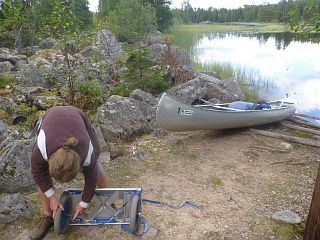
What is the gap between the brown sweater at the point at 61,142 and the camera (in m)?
3.03

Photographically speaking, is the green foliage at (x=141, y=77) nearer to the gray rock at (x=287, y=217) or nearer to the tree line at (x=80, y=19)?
the tree line at (x=80, y=19)

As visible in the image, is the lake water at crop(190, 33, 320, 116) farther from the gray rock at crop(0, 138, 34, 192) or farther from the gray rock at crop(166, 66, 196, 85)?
the gray rock at crop(0, 138, 34, 192)

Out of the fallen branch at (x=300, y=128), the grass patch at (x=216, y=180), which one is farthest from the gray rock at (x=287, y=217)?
the fallen branch at (x=300, y=128)

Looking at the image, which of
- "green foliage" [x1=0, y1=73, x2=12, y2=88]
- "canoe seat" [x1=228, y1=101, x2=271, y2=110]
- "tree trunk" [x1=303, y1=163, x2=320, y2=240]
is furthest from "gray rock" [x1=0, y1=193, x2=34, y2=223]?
"green foliage" [x1=0, y1=73, x2=12, y2=88]

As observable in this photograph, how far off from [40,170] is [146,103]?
5.29 m

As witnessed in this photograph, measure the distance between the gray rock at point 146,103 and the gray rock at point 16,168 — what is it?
3.61 metres

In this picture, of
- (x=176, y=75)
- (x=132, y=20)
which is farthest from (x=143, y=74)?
(x=132, y=20)

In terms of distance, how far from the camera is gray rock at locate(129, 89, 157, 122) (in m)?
8.14

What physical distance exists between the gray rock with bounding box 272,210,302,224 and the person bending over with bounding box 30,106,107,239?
2.55 meters

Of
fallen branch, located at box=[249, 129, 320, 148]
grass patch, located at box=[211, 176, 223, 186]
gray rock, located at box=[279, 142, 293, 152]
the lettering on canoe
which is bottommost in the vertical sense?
grass patch, located at box=[211, 176, 223, 186]

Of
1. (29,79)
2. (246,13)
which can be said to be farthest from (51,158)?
(246,13)

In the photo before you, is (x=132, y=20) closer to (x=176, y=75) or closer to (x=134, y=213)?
(x=176, y=75)

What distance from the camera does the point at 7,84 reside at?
435 inches

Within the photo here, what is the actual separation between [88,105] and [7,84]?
15.5 ft
